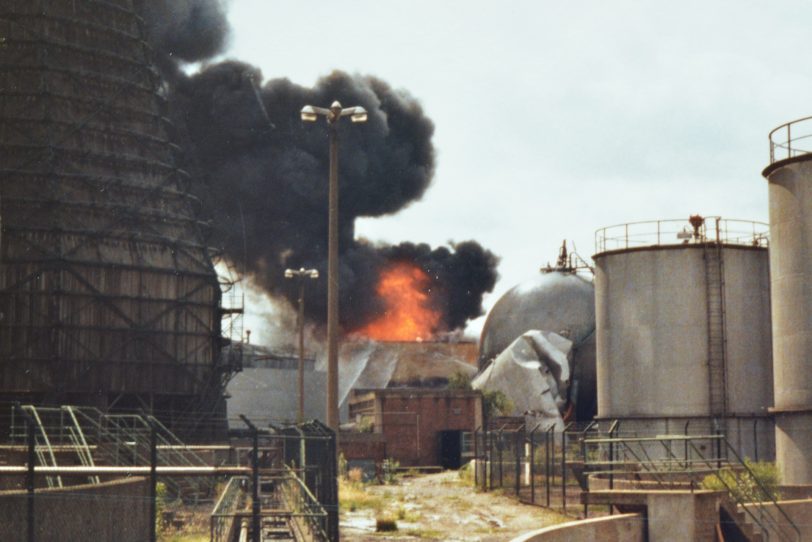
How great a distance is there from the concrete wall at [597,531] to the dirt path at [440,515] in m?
2.61

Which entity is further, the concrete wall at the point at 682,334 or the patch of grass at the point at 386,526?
the concrete wall at the point at 682,334


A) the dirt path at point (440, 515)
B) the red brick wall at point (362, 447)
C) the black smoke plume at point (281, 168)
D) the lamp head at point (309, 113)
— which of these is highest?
the black smoke plume at point (281, 168)

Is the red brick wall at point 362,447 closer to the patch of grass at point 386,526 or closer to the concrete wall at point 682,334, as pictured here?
the concrete wall at point 682,334

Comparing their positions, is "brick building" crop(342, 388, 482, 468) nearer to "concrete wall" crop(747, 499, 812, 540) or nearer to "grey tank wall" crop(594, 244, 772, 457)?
"grey tank wall" crop(594, 244, 772, 457)

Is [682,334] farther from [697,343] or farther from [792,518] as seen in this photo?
[792,518]

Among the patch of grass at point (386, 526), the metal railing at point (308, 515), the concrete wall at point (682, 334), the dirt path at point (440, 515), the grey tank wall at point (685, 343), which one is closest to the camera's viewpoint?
the metal railing at point (308, 515)

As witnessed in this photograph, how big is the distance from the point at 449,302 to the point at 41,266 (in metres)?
47.0

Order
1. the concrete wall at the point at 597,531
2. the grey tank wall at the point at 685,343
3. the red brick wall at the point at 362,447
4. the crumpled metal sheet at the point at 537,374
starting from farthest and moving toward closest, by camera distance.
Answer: the crumpled metal sheet at the point at 537,374, the red brick wall at the point at 362,447, the grey tank wall at the point at 685,343, the concrete wall at the point at 597,531

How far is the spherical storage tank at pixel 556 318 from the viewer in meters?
70.4

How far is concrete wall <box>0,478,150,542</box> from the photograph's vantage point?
1409cm

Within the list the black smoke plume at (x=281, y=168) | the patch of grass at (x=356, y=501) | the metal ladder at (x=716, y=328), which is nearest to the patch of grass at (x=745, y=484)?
the metal ladder at (x=716, y=328)

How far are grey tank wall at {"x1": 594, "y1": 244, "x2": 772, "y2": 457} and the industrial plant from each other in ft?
0.28

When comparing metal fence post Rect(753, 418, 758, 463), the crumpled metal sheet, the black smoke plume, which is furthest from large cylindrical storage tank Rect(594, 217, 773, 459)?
the black smoke plume

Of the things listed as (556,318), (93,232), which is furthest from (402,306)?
(93,232)
